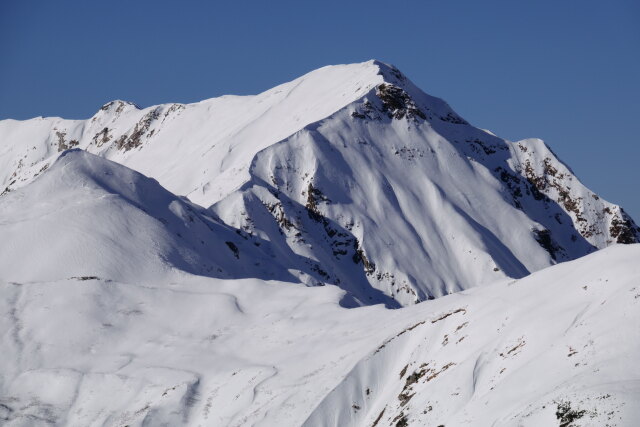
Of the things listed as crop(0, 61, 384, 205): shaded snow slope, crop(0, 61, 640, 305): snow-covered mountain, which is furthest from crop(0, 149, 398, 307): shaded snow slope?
crop(0, 61, 384, 205): shaded snow slope

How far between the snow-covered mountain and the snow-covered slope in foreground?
30.3 meters

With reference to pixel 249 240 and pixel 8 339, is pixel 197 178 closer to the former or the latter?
pixel 249 240

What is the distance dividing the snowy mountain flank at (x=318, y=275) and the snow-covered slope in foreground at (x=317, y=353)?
6.4 inches

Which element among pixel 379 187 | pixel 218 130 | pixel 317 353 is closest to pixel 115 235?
pixel 317 353

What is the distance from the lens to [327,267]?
113562mm

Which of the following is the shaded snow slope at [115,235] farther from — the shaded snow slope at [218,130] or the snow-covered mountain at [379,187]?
the shaded snow slope at [218,130]

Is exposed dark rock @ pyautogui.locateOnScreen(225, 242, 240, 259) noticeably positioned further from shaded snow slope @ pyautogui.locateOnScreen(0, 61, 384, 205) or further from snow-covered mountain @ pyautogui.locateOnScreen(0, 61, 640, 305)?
shaded snow slope @ pyautogui.locateOnScreen(0, 61, 384, 205)

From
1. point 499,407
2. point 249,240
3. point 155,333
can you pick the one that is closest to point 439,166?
point 249,240

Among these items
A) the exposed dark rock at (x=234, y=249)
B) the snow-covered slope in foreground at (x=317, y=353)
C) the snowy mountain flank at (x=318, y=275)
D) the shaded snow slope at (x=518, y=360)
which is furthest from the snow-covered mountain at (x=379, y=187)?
the shaded snow slope at (x=518, y=360)

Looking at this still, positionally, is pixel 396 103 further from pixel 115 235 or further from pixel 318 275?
pixel 115 235

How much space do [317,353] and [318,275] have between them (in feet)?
164

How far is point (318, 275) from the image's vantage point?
110 metres

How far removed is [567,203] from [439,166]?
22526 millimetres

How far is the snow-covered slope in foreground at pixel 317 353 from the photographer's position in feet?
127
